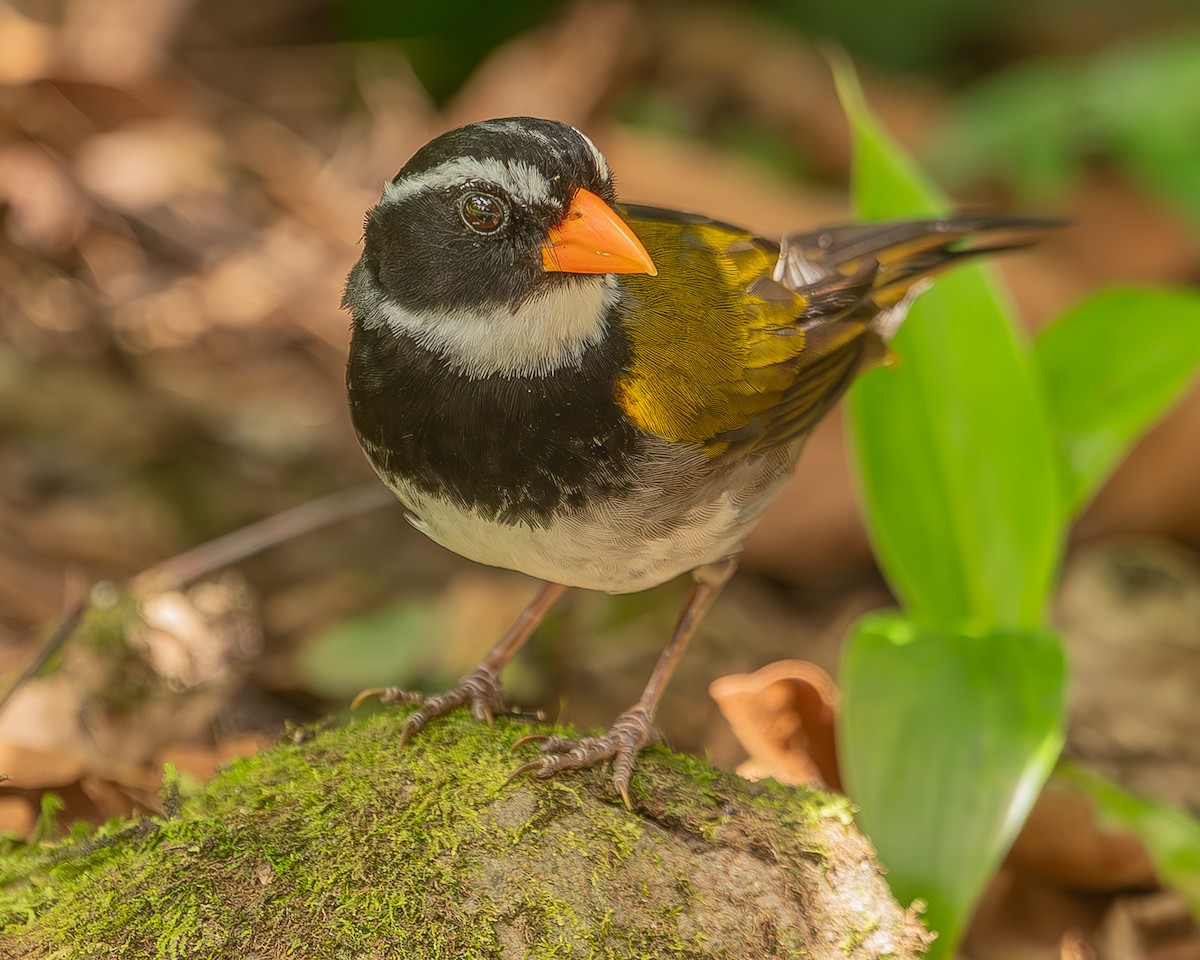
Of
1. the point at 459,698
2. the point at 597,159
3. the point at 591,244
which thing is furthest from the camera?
the point at 459,698

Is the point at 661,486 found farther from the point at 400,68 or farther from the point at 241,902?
the point at 400,68

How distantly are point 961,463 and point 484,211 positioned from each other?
2115 millimetres

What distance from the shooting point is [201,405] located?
6906 mm

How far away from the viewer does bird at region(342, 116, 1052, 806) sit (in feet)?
9.70

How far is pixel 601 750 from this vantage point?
119 inches

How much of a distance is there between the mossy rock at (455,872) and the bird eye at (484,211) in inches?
47.9

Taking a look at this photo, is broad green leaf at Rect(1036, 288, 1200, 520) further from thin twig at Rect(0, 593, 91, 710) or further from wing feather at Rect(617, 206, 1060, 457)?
thin twig at Rect(0, 593, 91, 710)

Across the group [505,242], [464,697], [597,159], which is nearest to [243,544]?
[464,697]

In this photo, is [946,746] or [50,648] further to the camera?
[50,648]

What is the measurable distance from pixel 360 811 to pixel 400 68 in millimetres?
6880

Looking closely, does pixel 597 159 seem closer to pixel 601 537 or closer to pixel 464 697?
pixel 601 537

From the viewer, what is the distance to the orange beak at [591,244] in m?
2.93

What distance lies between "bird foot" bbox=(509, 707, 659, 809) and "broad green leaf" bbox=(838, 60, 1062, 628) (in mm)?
1494

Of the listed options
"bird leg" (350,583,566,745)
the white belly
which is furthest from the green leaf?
"bird leg" (350,583,566,745)
